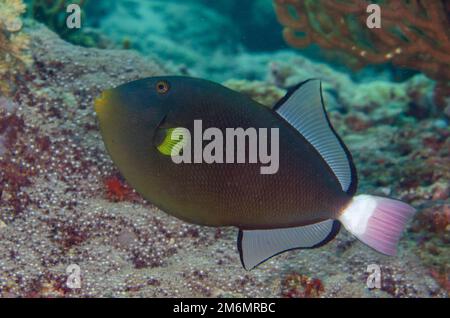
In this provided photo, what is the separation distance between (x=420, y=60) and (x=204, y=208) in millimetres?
3777

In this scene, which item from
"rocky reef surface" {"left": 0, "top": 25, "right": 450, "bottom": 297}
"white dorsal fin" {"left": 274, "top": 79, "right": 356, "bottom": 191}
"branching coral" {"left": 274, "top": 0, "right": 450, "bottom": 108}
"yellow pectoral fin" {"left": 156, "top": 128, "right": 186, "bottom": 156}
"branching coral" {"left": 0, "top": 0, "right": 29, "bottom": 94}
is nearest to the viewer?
"yellow pectoral fin" {"left": 156, "top": 128, "right": 186, "bottom": 156}

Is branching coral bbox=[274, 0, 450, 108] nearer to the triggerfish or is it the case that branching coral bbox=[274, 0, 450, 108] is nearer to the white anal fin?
the triggerfish

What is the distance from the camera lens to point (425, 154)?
387 centimetres

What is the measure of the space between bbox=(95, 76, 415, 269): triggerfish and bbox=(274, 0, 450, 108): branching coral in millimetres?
2921

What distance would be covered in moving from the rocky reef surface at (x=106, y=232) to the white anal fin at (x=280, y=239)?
2.00 feet

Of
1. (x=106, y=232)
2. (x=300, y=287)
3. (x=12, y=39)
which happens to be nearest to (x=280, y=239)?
(x=300, y=287)

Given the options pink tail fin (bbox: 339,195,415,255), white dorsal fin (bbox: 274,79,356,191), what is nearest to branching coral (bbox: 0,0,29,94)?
white dorsal fin (bbox: 274,79,356,191)

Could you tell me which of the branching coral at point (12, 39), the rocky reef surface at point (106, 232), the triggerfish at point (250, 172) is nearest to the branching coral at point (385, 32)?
the rocky reef surface at point (106, 232)

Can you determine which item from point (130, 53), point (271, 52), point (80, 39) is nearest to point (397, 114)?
point (130, 53)

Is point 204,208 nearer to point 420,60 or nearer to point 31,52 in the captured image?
point 31,52

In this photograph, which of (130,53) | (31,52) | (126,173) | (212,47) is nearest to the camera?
(126,173)

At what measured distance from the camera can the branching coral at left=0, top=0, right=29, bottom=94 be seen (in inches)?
117

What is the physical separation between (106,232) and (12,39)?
1.64m
